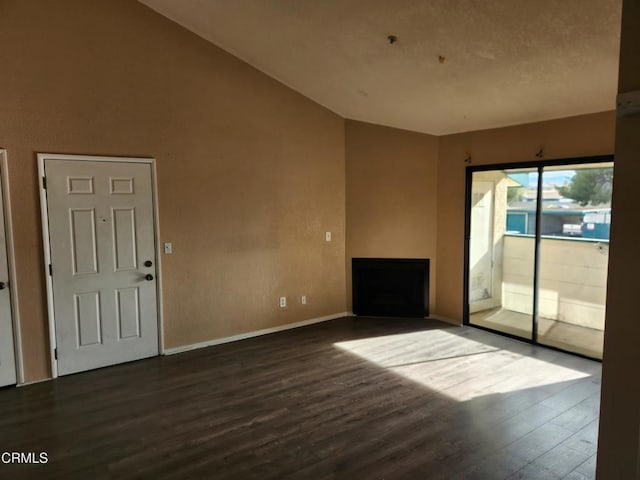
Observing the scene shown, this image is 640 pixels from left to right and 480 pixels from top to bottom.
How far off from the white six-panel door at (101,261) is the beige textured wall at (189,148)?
0.49ft

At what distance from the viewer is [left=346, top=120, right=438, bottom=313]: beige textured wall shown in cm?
571

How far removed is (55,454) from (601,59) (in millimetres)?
4808

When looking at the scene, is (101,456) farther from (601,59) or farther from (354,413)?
(601,59)

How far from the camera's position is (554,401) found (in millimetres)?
3406

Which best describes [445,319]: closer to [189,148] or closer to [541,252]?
[541,252]

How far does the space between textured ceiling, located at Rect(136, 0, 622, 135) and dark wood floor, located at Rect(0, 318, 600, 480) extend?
2.64 m

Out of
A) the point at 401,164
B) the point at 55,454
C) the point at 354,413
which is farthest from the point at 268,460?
the point at 401,164

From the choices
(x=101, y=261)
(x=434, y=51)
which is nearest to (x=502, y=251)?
(x=434, y=51)

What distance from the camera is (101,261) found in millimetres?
4105

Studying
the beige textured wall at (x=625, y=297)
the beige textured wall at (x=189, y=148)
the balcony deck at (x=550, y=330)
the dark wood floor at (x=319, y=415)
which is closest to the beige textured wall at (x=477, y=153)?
the balcony deck at (x=550, y=330)

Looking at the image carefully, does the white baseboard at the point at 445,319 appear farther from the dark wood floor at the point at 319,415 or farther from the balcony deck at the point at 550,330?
the dark wood floor at the point at 319,415

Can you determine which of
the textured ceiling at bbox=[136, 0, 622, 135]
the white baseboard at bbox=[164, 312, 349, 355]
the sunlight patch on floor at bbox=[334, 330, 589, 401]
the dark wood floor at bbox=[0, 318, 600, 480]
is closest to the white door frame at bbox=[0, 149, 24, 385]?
the dark wood floor at bbox=[0, 318, 600, 480]

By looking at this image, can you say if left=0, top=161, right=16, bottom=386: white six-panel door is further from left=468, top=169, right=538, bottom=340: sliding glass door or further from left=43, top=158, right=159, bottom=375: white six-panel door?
left=468, top=169, right=538, bottom=340: sliding glass door

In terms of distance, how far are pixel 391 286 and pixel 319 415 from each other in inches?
115
